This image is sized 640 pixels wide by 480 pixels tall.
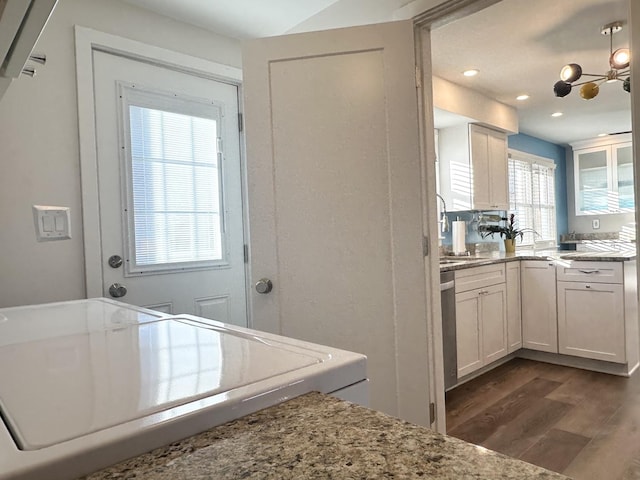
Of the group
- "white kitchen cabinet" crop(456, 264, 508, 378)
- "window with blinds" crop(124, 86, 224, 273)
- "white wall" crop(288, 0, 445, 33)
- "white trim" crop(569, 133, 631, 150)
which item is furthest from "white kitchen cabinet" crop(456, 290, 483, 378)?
"white trim" crop(569, 133, 631, 150)

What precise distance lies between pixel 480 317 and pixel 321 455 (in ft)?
10.3

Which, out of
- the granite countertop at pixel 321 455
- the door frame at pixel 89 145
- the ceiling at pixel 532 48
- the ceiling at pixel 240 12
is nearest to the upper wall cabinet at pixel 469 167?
the ceiling at pixel 532 48

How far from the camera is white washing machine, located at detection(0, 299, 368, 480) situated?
0.43m

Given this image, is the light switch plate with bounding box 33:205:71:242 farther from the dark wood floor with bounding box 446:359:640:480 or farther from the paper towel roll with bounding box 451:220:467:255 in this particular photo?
the paper towel roll with bounding box 451:220:467:255

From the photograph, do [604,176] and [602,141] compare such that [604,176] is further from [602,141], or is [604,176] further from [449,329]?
[449,329]

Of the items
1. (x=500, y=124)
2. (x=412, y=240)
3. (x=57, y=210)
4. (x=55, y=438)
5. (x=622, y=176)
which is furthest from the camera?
(x=622, y=176)

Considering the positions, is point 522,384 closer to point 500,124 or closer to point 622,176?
point 500,124

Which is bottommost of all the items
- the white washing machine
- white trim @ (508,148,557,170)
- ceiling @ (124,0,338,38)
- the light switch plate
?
the white washing machine

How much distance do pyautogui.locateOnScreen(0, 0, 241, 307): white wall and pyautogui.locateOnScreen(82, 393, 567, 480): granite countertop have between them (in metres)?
1.78

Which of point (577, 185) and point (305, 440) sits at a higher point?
point (577, 185)

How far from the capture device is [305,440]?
0.46 meters

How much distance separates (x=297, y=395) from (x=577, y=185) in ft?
23.7

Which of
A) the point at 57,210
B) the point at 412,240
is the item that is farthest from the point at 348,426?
the point at 57,210

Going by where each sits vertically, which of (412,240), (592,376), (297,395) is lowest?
(592,376)
